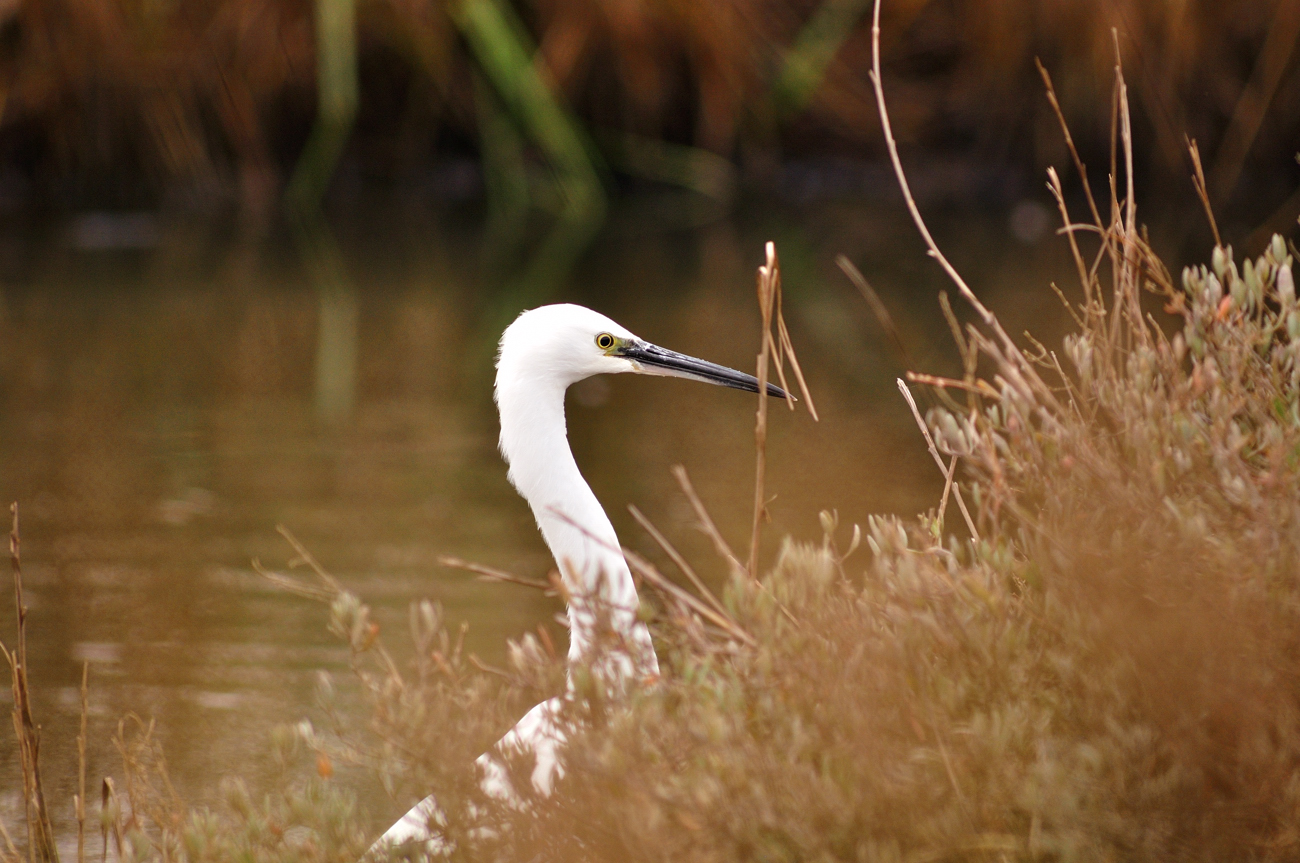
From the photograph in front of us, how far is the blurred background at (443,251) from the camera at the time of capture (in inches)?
176

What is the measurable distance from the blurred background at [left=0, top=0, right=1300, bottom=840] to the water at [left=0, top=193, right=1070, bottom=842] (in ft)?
0.07

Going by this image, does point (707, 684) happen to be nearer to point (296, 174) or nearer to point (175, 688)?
point (175, 688)

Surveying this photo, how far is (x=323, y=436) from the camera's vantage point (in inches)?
239

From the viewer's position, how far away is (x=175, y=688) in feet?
12.0

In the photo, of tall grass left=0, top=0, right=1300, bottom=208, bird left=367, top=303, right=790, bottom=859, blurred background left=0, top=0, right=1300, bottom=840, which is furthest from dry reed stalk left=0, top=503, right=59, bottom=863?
tall grass left=0, top=0, right=1300, bottom=208

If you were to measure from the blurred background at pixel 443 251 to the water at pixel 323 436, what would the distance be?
0.07ft

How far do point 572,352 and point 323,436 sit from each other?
11.6ft

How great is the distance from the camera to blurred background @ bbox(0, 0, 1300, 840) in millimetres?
4473

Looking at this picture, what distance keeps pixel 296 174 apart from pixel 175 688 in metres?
9.00

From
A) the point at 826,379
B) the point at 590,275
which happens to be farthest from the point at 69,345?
the point at 826,379

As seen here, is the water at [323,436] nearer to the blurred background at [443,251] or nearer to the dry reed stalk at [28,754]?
the blurred background at [443,251]

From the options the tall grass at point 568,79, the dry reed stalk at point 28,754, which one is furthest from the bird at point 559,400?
the tall grass at point 568,79

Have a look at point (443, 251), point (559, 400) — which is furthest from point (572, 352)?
point (443, 251)

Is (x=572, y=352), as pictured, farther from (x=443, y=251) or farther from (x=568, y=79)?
(x=568, y=79)
